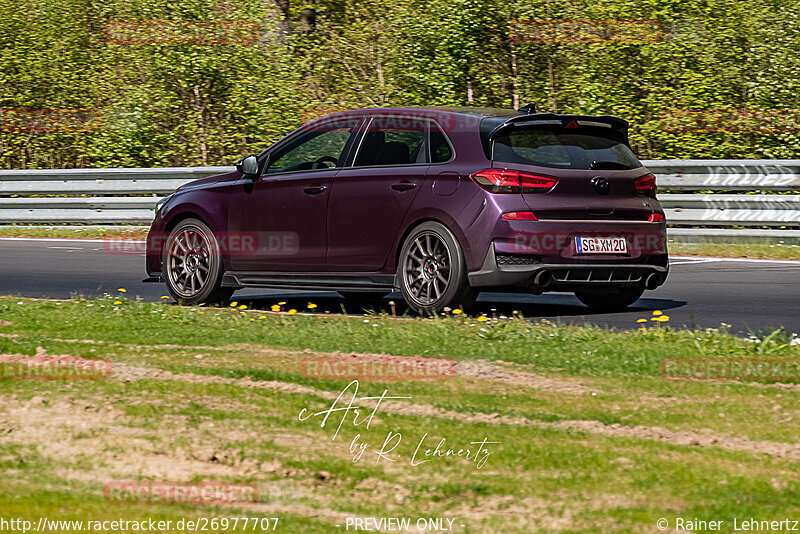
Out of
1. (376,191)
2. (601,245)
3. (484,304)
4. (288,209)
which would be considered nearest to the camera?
(601,245)

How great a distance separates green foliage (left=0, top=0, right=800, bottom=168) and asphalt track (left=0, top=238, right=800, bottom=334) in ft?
18.3

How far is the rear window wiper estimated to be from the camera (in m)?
9.23

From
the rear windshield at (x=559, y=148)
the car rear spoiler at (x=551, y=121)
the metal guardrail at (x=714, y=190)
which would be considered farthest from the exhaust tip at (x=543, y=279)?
the metal guardrail at (x=714, y=190)

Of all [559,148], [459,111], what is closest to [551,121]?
[559,148]

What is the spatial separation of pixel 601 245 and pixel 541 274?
597 millimetres

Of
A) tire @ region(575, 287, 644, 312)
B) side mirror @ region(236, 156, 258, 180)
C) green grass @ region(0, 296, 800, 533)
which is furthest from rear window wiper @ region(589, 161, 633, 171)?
side mirror @ region(236, 156, 258, 180)

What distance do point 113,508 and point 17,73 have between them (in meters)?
23.9

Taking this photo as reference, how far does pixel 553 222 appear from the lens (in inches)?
349

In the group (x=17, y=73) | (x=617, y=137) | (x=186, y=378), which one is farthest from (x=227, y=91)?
(x=186, y=378)

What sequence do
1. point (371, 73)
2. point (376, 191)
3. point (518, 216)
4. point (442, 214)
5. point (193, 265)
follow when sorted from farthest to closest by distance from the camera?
point (371, 73) → point (193, 265) → point (376, 191) → point (442, 214) → point (518, 216)

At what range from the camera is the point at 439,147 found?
9273 mm

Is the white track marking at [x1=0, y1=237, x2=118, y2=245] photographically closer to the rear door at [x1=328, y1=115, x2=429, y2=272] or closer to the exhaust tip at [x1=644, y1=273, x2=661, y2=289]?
the rear door at [x1=328, y1=115, x2=429, y2=272]

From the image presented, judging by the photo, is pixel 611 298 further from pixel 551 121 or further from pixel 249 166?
pixel 249 166

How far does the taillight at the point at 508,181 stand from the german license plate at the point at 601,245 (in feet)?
1.59
